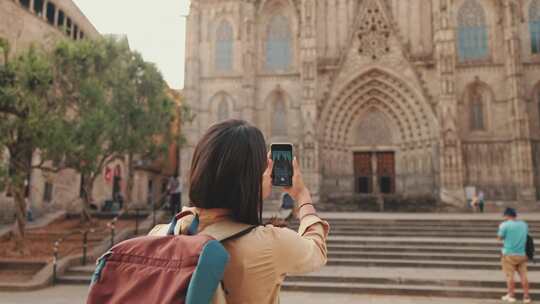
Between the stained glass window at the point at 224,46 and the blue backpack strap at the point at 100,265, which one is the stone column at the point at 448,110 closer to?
the stained glass window at the point at 224,46

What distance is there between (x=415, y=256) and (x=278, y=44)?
857 inches

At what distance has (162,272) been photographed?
1304mm

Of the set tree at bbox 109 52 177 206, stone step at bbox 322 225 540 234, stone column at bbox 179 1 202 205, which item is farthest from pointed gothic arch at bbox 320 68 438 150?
stone step at bbox 322 225 540 234

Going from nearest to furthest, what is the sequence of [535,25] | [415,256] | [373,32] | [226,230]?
[226,230], [415,256], [535,25], [373,32]

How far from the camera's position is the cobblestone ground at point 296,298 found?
873 centimetres

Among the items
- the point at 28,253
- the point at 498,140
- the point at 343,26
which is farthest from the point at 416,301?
the point at 343,26

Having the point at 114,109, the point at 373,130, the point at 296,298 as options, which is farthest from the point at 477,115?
the point at 296,298

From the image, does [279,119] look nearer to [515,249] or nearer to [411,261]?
[411,261]

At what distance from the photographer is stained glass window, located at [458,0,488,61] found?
93.7ft

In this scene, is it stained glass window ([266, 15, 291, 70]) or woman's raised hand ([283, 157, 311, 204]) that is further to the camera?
stained glass window ([266, 15, 291, 70])

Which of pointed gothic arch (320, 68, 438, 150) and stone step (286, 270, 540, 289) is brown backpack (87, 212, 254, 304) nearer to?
stone step (286, 270, 540, 289)

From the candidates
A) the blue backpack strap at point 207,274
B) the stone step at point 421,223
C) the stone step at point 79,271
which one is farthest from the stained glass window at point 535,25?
the blue backpack strap at point 207,274

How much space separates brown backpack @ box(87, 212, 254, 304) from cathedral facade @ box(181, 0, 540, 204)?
1001 inches

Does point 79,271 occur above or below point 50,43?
below
